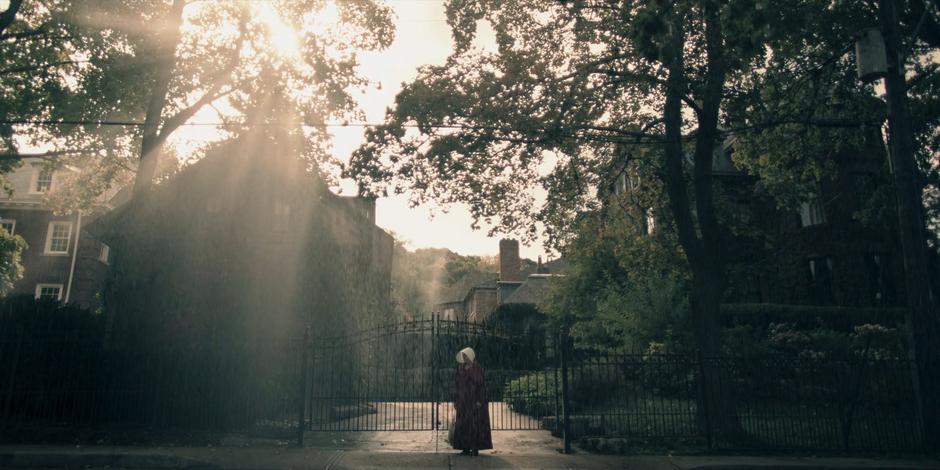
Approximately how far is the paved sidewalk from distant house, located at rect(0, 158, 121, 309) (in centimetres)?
2881

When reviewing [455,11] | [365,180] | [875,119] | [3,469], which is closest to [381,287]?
[365,180]

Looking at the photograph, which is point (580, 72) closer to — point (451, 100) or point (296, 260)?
point (451, 100)

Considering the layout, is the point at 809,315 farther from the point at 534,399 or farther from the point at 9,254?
the point at 9,254

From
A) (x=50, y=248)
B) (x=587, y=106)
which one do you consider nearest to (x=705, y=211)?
(x=587, y=106)

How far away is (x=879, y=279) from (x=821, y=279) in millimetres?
2204

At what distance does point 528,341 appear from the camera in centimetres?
1273

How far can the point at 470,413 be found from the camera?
1091 centimetres

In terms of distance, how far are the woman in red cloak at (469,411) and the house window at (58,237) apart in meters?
34.7

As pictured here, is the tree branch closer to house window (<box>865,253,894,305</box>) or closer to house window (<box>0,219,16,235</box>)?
house window (<box>0,219,16,235</box>)

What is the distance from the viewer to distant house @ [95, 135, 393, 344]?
1523 centimetres

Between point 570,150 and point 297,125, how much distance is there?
39.0ft

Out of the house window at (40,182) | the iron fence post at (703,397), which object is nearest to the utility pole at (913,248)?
the iron fence post at (703,397)

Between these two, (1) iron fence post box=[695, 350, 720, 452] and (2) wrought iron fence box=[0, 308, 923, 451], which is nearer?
(1) iron fence post box=[695, 350, 720, 452]

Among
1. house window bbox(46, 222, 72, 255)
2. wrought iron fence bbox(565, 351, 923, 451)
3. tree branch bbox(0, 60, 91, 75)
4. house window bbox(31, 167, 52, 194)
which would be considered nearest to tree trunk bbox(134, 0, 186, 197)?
tree branch bbox(0, 60, 91, 75)
